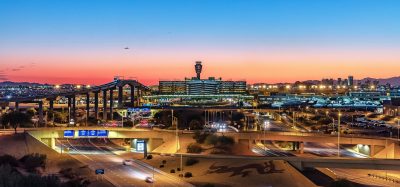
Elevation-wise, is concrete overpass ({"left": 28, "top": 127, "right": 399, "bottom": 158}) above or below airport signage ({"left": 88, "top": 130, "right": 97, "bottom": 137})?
below

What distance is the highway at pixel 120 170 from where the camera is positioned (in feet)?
164

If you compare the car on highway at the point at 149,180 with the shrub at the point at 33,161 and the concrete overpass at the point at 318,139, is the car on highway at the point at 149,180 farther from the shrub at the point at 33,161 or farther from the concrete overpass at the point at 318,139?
the concrete overpass at the point at 318,139

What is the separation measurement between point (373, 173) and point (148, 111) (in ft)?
378

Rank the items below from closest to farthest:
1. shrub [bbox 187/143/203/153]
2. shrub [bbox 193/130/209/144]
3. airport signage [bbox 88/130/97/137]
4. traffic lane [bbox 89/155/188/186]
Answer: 1. traffic lane [bbox 89/155/188/186]
2. shrub [bbox 187/143/203/153]
3. airport signage [bbox 88/130/97/137]
4. shrub [bbox 193/130/209/144]

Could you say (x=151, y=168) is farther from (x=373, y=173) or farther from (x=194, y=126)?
(x=194, y=126)

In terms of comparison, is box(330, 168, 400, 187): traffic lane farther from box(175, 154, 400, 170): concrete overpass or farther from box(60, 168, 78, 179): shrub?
box(60, 168, 78, 179): shrub

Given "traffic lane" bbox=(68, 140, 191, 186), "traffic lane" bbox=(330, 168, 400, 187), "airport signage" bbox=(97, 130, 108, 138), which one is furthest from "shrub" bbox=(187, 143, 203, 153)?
"traffic lane" bbox=(330, 168, 400, 187)

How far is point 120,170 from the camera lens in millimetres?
57562

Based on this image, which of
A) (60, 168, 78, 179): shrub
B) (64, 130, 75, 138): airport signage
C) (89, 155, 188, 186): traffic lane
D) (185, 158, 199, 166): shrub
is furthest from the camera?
(64, 130, 75, 138): airport signage

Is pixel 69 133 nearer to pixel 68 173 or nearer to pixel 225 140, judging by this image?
pixel 225 140

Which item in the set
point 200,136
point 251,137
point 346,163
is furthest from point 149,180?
point 251,137

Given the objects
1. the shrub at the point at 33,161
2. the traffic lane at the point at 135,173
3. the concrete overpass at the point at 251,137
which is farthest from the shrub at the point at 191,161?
the concrete overpass at the point at 251,137

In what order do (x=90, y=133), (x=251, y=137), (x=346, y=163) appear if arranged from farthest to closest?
(x=251, y=137) < (x=90, y=133) < (x=346, y=163)

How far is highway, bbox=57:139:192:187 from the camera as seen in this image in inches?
1965
